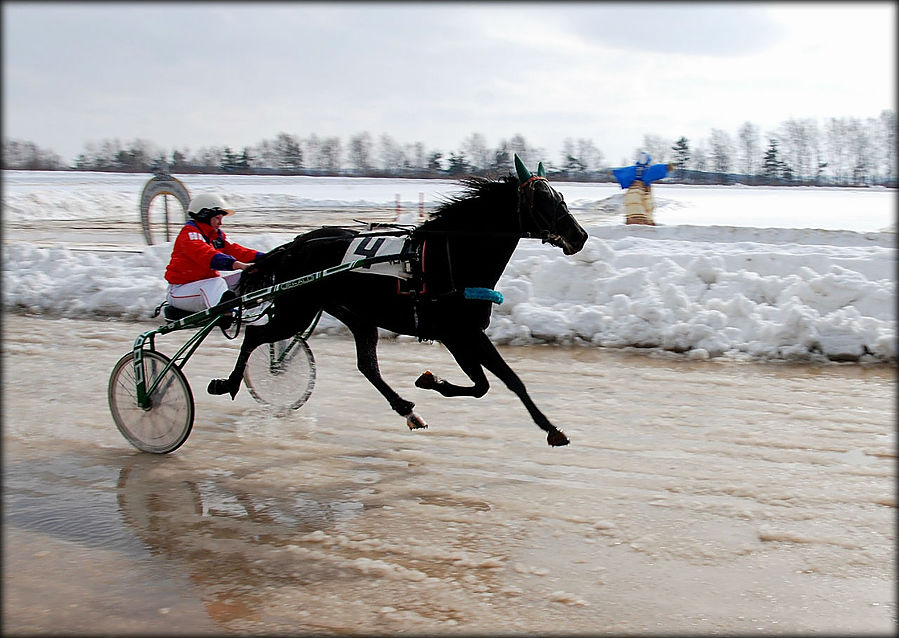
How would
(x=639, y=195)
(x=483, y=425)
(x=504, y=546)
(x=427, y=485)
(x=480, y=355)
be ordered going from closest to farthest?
1. (x=504, y=546)
2. (x=427, y=485)
3. (x=480, y=355)
4. (x=483, y=425)
5. (x=639, y=195)

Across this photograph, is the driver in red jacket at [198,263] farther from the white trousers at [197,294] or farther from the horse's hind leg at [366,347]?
the horse's hind leg at [366,347]

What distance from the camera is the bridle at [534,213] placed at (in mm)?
5277

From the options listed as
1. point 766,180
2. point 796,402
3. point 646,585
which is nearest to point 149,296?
point 796,402

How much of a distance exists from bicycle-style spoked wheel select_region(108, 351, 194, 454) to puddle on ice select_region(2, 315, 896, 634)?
0.46 ft

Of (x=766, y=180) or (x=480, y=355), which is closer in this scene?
Answer: (x=480, y=355)

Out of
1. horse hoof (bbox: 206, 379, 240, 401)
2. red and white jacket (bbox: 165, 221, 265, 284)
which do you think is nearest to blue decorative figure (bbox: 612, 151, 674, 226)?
red and white jacket (bbox: 165, 221, 265, 284)

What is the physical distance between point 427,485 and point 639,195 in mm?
11313

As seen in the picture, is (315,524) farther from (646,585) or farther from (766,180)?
(766,180)

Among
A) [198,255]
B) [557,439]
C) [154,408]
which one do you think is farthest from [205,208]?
[557,439]

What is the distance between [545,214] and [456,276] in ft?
2.41

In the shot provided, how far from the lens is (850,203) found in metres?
18.8

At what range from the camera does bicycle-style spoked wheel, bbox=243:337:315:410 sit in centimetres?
681

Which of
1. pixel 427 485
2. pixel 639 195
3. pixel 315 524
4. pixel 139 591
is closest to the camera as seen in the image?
pixel 139 591

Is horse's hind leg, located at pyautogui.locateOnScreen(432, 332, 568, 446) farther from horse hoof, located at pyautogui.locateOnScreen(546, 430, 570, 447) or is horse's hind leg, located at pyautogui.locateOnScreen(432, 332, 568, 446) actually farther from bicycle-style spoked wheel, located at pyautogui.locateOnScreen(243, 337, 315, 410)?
bicycle-style spoked wheel, located at pyautogui.locateOnScreen(243, 337, 315, 410)
